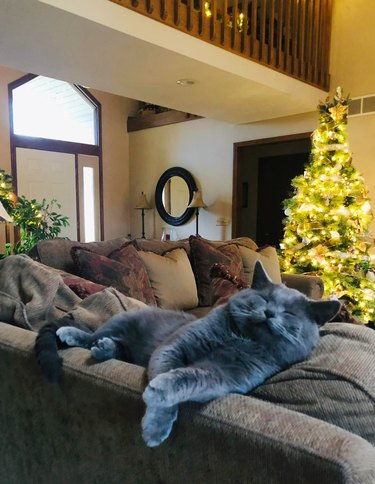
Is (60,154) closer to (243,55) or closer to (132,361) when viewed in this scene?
(243,55)

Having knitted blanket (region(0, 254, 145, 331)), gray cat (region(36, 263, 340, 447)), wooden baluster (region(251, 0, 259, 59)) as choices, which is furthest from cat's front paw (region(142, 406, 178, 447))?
wooden baluster (region(251, 0, 259, 59))

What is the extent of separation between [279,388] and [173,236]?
514 cm

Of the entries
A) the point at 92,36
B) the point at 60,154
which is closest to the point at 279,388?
the point at 92,36

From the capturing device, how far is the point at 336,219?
3.51 m

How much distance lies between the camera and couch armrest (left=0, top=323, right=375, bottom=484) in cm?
65

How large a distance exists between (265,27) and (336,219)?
1952 millimetres

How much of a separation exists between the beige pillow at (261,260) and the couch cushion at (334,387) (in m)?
2.08

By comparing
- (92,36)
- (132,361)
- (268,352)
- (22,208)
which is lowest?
(132,361)

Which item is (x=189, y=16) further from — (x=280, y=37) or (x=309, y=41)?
(x=309, y=41)

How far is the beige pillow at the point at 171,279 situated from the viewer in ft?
8.27

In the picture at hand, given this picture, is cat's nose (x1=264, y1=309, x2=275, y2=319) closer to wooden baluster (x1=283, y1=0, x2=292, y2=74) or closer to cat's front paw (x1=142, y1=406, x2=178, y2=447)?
cat's front paw (x1=142, y1=406, x2=178, y2=447)

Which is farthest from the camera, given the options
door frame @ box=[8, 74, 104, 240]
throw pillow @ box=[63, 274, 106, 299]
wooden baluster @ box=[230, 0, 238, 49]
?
door frame @ box=[8, 74, 104, 240]

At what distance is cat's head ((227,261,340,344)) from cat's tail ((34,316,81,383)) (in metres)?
0.49

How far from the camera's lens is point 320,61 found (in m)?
4.25
